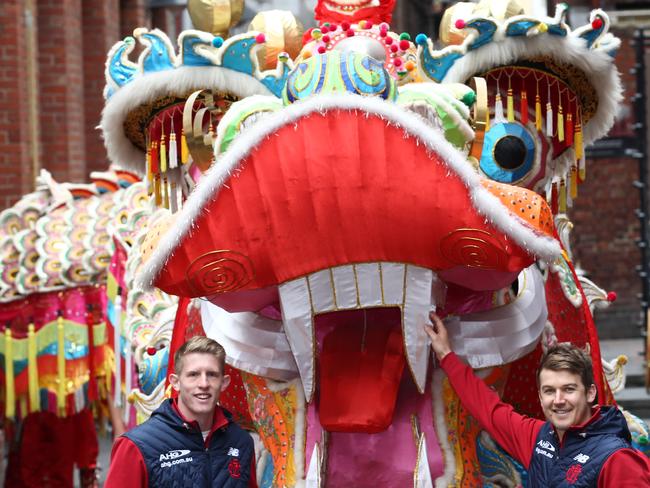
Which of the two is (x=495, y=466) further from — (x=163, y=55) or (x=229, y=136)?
(x=163, y=55)

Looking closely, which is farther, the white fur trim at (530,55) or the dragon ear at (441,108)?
the white fur trim at (530,55)

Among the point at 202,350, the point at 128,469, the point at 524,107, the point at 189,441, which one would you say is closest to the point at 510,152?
the point at 524,107

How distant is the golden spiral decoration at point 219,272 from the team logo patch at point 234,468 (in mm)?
503

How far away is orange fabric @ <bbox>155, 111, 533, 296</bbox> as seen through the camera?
3.87 m

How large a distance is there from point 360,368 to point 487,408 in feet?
1.28

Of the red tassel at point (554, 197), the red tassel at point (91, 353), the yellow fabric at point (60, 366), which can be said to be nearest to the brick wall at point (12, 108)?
the red tassel at point (91, 353)

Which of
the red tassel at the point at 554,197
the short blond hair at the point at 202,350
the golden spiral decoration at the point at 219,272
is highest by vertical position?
the red tassel at the point at 554,197

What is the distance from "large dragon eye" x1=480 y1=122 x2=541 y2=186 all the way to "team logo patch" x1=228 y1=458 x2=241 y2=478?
1267mm

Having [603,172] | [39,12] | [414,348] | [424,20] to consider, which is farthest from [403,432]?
[424,20]

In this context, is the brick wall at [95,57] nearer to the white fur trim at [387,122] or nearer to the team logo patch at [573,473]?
the white fur trim at [387,122]

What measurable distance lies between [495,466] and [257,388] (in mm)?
763

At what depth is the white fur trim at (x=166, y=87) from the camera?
186 inches

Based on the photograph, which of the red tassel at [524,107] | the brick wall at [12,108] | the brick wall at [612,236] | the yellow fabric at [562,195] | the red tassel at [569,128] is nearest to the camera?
the red tassel at [524,107]

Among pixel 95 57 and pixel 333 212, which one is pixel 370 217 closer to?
pixel 333 212
